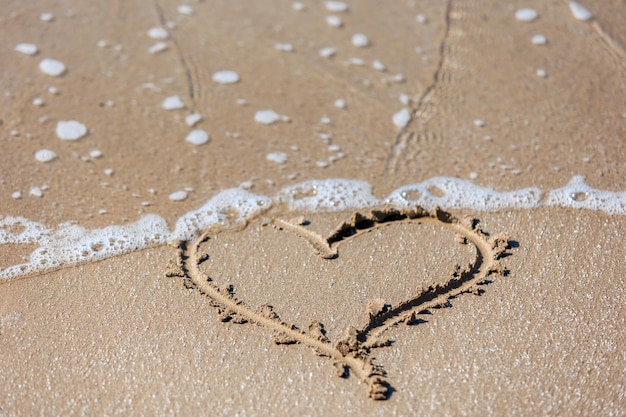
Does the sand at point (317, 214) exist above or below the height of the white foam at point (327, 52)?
below

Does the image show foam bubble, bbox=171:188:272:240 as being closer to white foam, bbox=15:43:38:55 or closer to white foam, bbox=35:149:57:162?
white foam, bbox=35:149:57:162

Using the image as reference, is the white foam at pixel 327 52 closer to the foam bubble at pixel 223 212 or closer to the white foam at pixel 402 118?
the white foam at pixel 402 118

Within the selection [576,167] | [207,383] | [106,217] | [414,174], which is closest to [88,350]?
[207,383]

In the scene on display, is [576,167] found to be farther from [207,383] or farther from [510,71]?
[207,383]

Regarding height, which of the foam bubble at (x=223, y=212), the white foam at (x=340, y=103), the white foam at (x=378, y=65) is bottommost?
the foam bubble at (x=223, y=212)

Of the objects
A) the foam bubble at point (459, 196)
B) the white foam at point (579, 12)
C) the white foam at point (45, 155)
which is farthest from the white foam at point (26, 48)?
the white foam at point (579, 12)

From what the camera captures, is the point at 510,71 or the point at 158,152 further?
the point at 510,71
